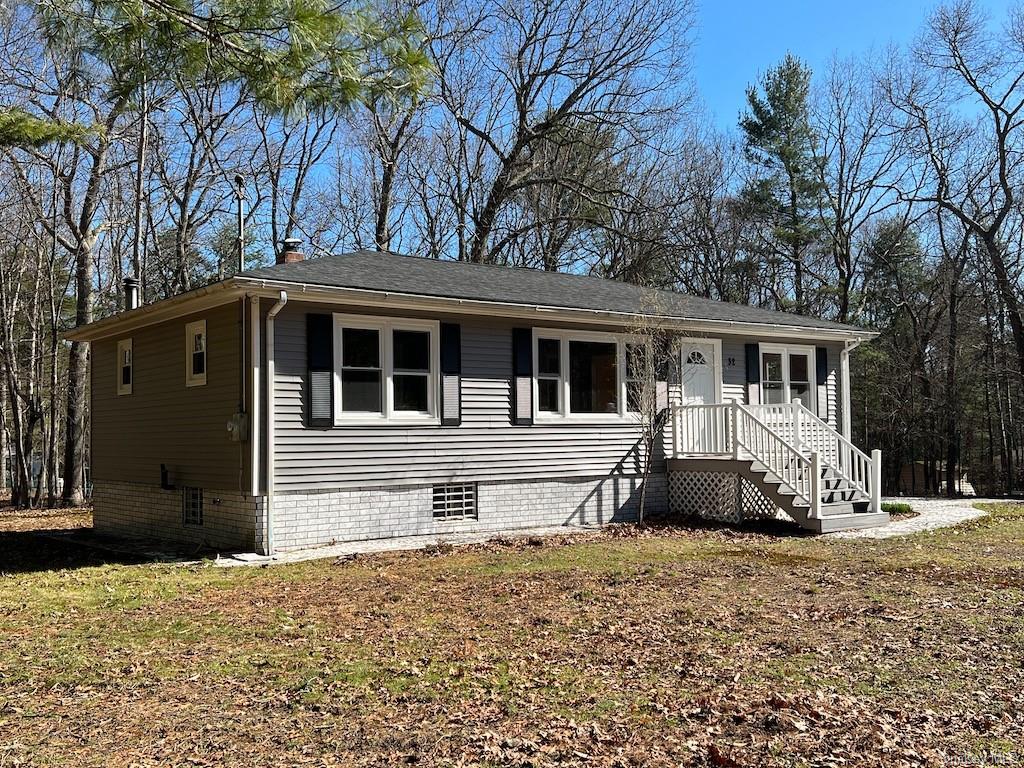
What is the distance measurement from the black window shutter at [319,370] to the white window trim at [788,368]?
7825mm

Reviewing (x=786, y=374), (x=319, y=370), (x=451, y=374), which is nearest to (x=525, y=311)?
(x=451, y=374)

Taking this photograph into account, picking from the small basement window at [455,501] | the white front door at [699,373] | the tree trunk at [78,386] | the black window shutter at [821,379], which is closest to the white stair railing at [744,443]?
the white front door at [699,373]

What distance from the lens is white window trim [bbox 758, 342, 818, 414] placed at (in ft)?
50.1

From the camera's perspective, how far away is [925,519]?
1385cm

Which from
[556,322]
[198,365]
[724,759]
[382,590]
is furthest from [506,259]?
[724,759]

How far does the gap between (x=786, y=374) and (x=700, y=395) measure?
79.7 inches

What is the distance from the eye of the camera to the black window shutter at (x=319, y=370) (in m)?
10.9

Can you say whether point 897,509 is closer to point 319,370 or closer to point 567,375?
point 567,375

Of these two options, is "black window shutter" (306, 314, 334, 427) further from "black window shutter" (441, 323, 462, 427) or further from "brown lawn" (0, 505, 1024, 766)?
"brown lawn" (0, 505, 1024, 766)

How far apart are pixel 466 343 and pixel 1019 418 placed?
20808mm

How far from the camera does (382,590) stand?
319 inches

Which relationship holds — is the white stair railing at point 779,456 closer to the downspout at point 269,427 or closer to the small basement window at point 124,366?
the downspout at point 269,427

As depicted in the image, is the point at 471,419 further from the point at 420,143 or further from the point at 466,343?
the point at 420,143

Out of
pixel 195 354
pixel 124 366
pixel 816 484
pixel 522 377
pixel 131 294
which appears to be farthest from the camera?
pixel 124 366
